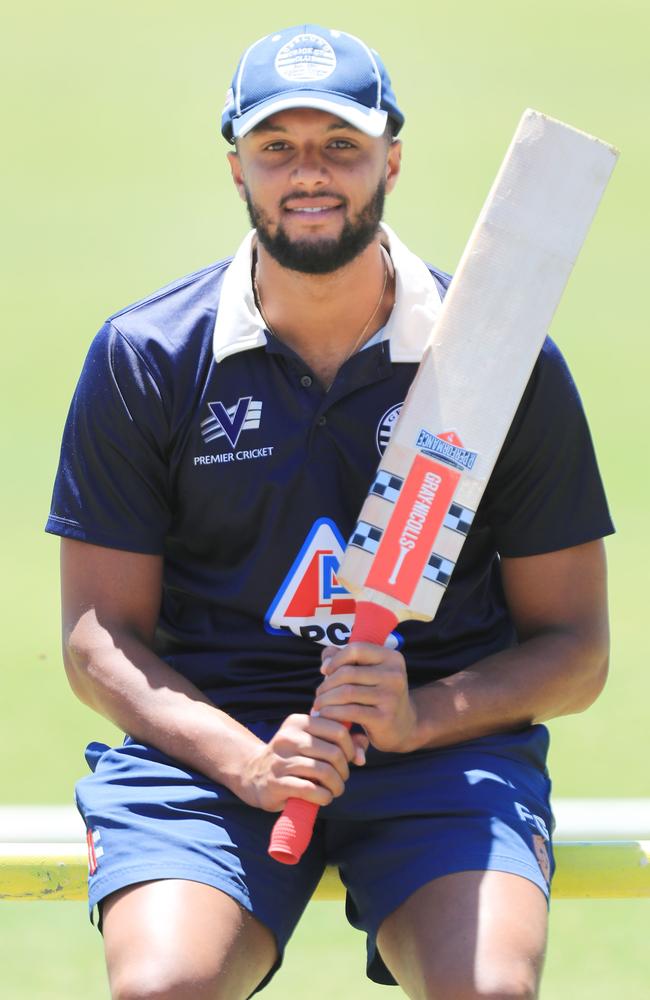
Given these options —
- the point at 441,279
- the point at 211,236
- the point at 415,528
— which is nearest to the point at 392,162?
the point at 441,279

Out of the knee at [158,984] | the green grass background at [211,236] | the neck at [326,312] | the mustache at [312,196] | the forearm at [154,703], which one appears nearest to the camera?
the knee at [158,984]

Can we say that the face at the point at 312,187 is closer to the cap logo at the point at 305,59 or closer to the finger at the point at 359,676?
the cap logo at the point at 305,59

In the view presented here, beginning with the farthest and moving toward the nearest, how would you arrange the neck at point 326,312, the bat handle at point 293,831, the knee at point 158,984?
the neck at point 326,312, the bat handle at point 293,831, the knee at point 158,984

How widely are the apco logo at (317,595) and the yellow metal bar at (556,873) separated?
0.36 m

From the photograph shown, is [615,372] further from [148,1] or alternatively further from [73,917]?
[148,1]

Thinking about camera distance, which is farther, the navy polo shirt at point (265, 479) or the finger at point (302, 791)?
the navy polo shirt at point (265, 479)

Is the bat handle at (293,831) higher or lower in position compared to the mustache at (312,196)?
lower

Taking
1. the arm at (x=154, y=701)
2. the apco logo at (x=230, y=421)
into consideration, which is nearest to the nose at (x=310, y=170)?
the apco logo at (x=230, y=421)

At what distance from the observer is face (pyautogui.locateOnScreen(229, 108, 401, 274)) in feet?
7.73

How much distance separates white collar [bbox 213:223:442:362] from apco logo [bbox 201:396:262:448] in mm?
80

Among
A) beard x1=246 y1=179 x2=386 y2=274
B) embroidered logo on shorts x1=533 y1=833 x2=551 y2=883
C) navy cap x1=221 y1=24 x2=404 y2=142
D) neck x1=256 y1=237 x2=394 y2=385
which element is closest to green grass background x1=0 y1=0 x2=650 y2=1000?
embroidered logo on shorts x1=533 y1=833 x2=551 y2=883

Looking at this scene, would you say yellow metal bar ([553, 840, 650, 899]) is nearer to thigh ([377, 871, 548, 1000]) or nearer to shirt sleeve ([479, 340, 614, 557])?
thigh ([377, 871, 548, 1000])

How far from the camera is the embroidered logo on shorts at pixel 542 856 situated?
2.19 metres

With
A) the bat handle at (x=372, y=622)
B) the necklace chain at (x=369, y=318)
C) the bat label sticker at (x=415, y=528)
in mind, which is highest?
the necklace chain at (x=369, y=318)
